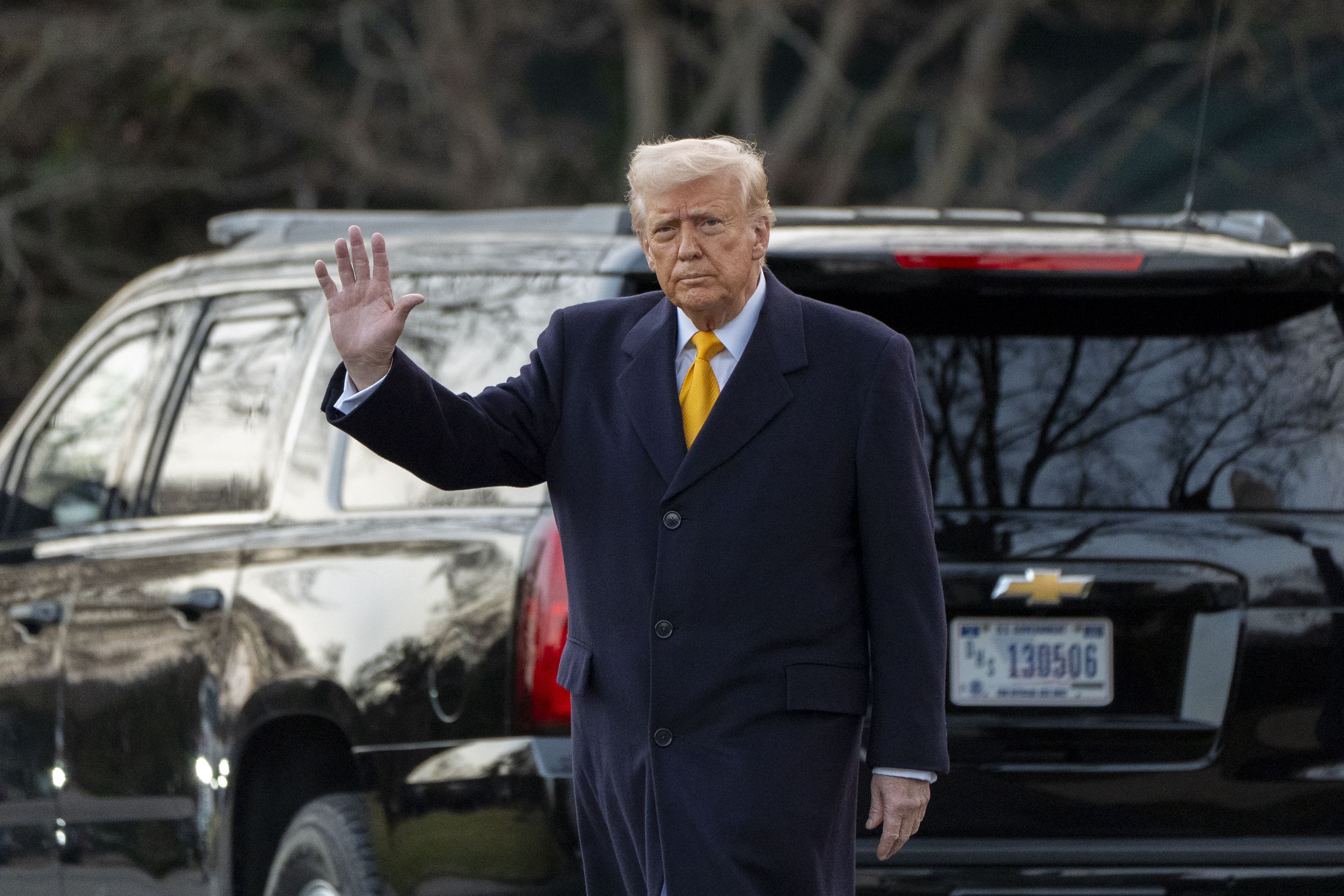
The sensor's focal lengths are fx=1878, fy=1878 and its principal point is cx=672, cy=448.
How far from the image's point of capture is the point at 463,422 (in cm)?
302

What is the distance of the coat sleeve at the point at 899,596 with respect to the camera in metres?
2.91

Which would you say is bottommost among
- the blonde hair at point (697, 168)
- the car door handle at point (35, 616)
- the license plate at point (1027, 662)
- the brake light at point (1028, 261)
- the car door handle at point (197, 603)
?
the license plate at point (1027, 662)

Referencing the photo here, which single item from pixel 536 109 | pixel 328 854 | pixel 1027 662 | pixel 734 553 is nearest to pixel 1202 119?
pixel 1027 662

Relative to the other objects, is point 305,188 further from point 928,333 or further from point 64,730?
point 928,333

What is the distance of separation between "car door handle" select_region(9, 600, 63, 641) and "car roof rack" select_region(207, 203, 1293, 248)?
1029 mm

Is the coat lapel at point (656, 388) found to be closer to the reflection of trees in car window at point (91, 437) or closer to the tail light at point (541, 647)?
the tail light at point (541, 647)

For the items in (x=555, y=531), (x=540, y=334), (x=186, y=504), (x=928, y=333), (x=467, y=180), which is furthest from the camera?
(x=467, y=180)

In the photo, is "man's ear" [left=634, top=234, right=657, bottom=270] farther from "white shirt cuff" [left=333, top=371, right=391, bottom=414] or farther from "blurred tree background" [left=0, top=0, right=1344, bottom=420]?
"blurred tree background" [left=0, top=0, right=1344, bottom=420]

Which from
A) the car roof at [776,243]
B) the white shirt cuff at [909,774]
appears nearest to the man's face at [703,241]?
the car roof at [776,243]

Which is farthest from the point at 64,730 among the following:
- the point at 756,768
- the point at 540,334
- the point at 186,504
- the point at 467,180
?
the point at 467,180

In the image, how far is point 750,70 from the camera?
13820 mm

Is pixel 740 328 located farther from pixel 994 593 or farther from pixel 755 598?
pixel 994 593

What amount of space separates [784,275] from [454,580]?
0.86 metres

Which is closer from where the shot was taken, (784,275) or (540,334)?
(540,334)
